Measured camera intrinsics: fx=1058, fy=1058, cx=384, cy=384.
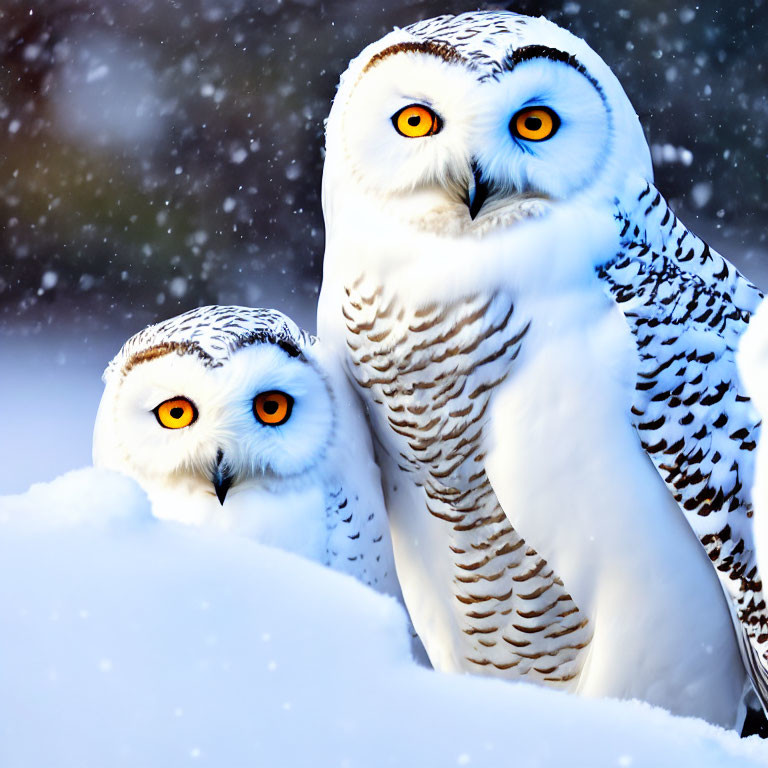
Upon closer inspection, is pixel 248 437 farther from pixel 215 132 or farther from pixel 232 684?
pixel 215 132

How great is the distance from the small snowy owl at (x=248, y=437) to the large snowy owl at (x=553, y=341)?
0.23 feet

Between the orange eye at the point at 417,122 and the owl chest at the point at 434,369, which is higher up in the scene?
the orange eye at the point at 417,122

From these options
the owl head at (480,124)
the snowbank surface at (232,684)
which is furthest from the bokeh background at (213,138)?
the snowbank surface at (232,684)

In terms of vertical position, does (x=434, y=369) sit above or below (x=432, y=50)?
below

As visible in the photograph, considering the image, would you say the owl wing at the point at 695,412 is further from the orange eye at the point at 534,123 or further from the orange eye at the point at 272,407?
the orange eye at the point at 272,407

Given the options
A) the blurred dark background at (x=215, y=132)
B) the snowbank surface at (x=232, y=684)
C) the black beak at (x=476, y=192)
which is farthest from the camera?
the blurred dark background at (x=215, y=132)

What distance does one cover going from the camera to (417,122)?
3.41ft

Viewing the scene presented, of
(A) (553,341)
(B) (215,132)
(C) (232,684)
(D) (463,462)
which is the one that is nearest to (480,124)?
(A) (553,341)

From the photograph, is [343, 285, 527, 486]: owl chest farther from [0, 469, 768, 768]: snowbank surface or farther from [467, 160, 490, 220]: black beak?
[0, 469, 768, 768]: snowbank surface

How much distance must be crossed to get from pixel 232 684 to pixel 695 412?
2.52ft

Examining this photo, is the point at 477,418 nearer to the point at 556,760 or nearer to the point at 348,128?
the point at 348,128

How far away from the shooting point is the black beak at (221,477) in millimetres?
1075

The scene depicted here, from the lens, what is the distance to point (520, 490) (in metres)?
1.06

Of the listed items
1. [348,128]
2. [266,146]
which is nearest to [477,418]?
[348,128]
